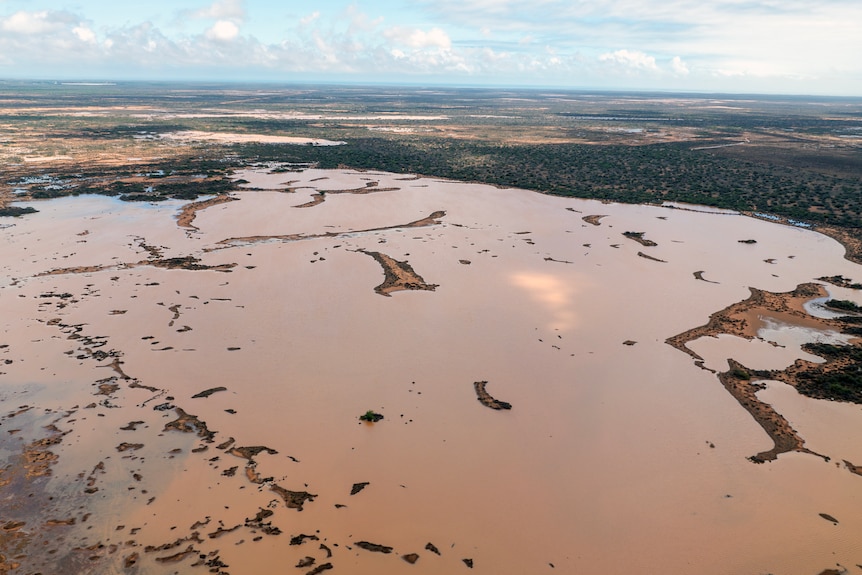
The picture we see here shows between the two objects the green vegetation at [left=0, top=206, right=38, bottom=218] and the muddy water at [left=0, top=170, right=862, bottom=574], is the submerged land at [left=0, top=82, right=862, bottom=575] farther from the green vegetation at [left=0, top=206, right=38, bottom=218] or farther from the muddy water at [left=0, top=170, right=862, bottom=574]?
the green vegetation at [left=0, top=206, right=38, bottom=218]

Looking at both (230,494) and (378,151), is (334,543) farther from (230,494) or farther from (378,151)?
(378,151)

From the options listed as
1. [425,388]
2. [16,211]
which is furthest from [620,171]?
[16,211]

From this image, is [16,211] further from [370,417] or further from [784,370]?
[784,370]

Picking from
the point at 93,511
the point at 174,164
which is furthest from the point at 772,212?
the point at 174,164

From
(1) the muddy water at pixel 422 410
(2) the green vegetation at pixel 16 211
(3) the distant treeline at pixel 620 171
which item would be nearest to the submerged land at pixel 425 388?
(1) the muddy water at pixel 422 410

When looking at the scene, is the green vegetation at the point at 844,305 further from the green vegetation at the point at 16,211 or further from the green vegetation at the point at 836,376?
the green vegetation at the point at 16,211

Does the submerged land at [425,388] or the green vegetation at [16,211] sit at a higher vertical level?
the green vegetation at [16,211]
